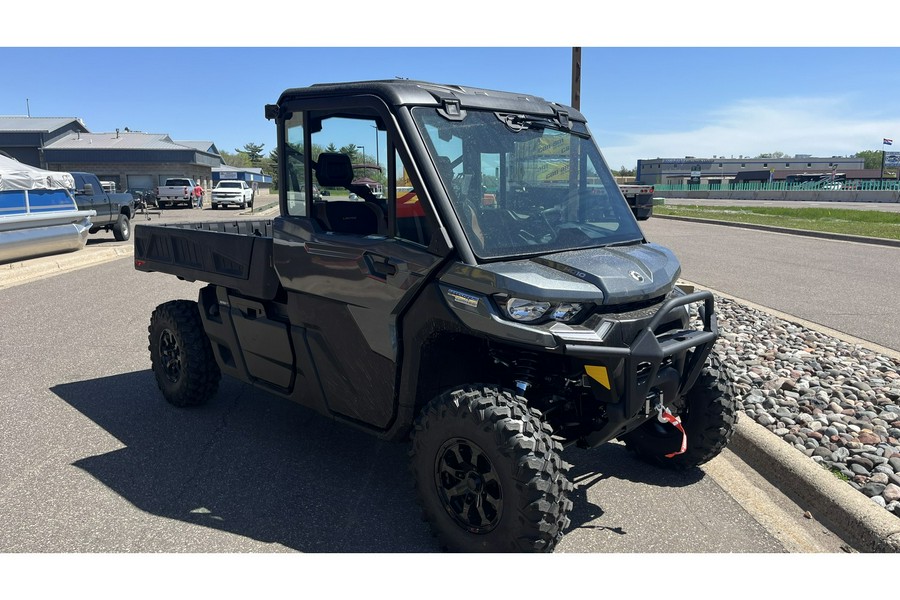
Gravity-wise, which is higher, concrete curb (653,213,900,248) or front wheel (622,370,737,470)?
concrete curb (653,213,900,248)

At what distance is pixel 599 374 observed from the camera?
10.2 feet

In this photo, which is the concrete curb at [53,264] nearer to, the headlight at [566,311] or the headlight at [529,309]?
the headlight at [529,309]

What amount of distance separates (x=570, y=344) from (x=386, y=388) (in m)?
1.17

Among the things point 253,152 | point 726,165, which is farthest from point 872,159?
point 253,152

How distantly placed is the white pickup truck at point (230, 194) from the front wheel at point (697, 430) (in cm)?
3946

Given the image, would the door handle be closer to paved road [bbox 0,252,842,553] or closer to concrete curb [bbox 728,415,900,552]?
paved road [bbox 0,252,842,553]

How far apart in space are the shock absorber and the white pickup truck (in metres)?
39.8

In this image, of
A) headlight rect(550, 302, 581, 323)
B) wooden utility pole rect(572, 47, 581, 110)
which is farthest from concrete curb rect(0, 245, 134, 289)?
wooden utility pole rect(572, 47, 581, 110)

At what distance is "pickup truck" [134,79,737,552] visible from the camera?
120 inches

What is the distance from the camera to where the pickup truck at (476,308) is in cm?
305

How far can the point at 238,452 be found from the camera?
14.9ft

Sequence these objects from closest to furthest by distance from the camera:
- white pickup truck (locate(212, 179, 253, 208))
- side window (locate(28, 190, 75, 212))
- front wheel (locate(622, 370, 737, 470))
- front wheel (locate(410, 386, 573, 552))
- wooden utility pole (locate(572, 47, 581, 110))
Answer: front wheel (locate(410, 386, 573, 552)) → front wheel (locate(622, 370, 737, 470)) → side window (locate(28, 190, 75, 212)) → wooden utility pole (locate(572, 47, 581, 110)) → white pickup truck (locate(212, 179, 253, 208))

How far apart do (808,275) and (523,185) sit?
10584 mm

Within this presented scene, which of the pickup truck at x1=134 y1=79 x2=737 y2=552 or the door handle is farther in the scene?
the door handle
